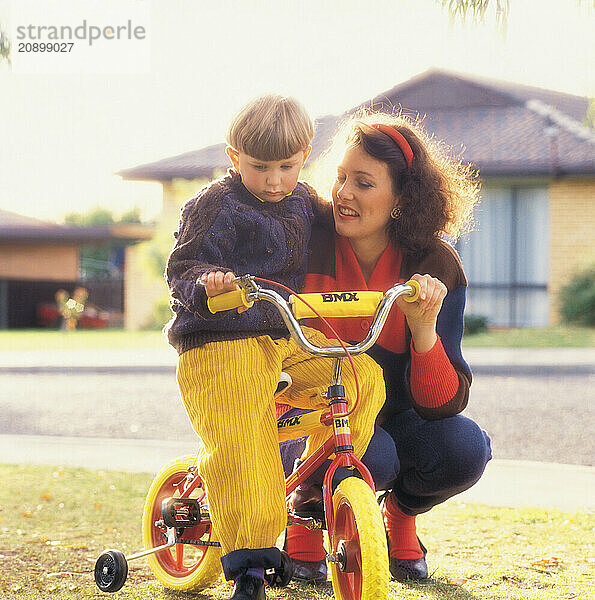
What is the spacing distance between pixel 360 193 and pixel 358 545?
1083mm

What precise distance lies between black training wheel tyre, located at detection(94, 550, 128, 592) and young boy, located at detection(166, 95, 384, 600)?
0.45 meters

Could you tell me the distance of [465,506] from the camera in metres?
4.87

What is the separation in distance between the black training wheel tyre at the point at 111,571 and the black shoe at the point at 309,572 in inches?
23.7

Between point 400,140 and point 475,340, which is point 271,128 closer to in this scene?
point 400,140

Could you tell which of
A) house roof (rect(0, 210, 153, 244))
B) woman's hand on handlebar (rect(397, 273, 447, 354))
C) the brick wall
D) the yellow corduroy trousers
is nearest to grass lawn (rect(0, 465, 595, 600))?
the yellow corduroy trousers

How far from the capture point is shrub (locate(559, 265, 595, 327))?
1827cm

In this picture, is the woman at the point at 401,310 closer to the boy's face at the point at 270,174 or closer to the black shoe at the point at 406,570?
the black shoe at the point at 406,570

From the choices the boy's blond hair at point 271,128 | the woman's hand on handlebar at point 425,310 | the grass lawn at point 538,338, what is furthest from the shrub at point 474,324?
the boy's blond hair at point 271,128

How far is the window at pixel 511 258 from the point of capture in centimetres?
1986

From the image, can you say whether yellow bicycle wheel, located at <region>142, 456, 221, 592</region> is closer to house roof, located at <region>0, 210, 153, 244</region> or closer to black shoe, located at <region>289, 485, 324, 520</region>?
black shoe, located at <region>289, 485, 324, 520</region>

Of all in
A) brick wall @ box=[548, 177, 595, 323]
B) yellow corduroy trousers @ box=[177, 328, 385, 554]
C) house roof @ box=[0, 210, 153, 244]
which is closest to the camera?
yellow corduroy trousers @ box=[177, 328, 385, 554]

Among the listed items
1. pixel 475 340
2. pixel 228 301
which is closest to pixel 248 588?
pixel 228 301

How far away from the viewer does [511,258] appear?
20078 millimetres

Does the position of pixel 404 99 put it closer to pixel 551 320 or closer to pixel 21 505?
pixel 551 320
